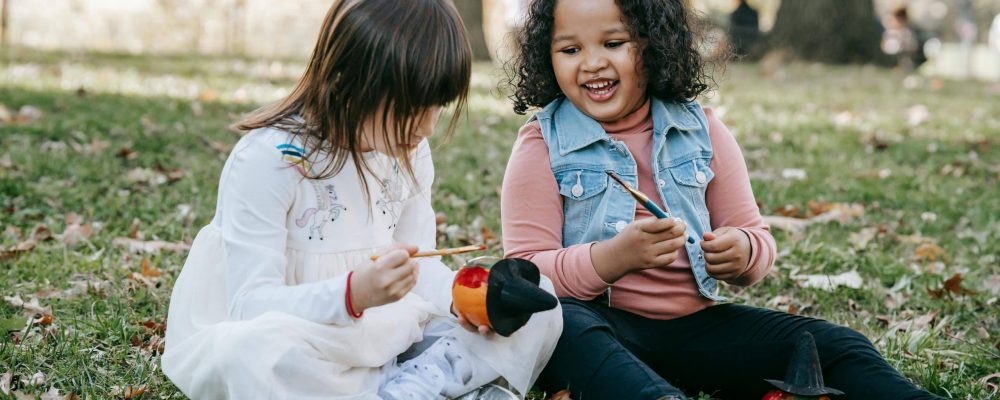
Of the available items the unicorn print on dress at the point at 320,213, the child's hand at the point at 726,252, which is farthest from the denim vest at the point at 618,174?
the unicorn print on dress at the point at 320,213

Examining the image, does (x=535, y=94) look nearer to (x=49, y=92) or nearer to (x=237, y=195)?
(x=237, y=195)

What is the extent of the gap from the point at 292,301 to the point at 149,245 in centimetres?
170

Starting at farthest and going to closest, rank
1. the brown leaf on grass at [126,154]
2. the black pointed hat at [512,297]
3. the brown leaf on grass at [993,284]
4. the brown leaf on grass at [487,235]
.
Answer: the brown leaf on grass at [126,154] → the brown leaf on grass at [487,235] → the brown leaf on grass at [993,284] → the black pointed hat at [512,297]

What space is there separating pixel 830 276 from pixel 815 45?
10.1m

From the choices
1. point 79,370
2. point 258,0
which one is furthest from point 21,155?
point 258,0

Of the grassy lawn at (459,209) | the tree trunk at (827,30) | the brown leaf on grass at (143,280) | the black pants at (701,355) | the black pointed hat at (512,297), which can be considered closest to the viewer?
the black pointed hat at (512,297)

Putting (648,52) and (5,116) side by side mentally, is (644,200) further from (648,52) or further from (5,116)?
(5,116)

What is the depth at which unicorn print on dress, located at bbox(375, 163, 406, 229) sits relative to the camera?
238cm

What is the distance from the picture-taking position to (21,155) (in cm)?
468

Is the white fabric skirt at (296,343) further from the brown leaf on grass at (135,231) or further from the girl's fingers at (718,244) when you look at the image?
the brown leaf on grass at (135,231)

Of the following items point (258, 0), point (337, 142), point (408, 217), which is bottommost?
point (258, 0)

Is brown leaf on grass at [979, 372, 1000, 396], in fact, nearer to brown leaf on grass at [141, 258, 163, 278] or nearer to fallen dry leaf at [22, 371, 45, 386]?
fallen dry leaf at [22, 371, 45, 386]

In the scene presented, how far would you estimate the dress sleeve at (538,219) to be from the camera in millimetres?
2465

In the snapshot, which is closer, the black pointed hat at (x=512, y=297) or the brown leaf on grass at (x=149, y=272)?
the black pointed hat at (x=512, y=297)
